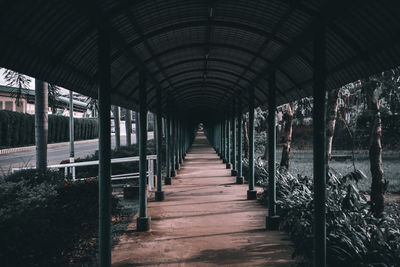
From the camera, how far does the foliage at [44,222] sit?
4.47m

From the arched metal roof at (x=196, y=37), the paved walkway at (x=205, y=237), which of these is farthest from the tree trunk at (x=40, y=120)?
the paved walkway at (x=205, y=237)

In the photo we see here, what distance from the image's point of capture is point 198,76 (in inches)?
478

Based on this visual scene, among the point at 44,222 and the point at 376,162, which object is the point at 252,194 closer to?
the point at 376,162

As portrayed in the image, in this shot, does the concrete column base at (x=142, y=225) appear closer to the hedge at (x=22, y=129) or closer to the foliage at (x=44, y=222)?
the foliage at (x=44, y=222)

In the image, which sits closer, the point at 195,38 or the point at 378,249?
the point at 378,249

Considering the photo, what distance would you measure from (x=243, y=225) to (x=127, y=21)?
5097mm

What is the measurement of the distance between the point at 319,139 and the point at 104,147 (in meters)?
3.00

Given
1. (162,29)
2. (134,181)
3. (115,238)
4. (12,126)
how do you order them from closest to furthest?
(162,29), (115,238), (134,181), (12,126)

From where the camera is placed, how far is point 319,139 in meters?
4.67

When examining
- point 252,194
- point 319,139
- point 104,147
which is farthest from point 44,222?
point 252,194

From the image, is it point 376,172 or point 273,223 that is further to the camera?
point 376,172

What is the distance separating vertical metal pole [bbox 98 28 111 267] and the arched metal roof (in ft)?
1.16

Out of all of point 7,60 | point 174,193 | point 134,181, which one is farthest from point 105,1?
point 134,181

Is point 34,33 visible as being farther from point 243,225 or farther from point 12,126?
point 12,126
